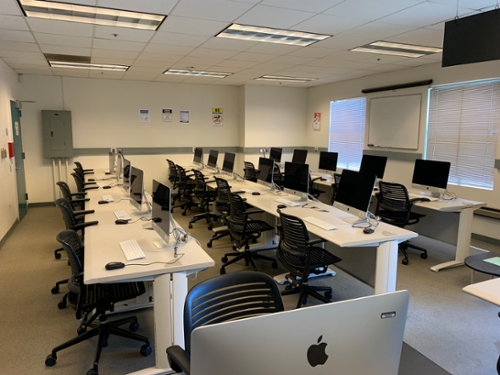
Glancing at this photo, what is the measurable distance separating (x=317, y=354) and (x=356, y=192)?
2.90 metres

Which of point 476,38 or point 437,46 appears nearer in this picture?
point 476,38

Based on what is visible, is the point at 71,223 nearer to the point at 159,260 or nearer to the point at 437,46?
the point at 159,260

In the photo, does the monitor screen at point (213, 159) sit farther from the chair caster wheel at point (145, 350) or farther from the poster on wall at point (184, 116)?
the chair caster wheel at point (145, 350)

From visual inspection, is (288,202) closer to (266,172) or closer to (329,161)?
(266,172)

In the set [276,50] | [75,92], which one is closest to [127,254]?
[276,50]

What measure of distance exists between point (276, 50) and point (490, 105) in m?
3.26

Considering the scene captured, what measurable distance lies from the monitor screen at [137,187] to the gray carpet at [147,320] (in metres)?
1.10

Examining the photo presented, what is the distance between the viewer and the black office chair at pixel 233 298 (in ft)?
5.11

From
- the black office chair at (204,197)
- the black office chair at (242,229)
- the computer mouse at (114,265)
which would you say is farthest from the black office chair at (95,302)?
the black office chair at (204,197)

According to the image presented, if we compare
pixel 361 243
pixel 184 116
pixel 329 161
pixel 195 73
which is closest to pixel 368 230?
pixel 361 243

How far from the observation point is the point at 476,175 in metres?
5.62

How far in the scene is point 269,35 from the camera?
4547 mm

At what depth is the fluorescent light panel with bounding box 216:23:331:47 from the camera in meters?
4.24

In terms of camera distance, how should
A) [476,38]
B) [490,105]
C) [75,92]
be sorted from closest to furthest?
1. [476,38]
2. [490,105]
3. [75,92]
